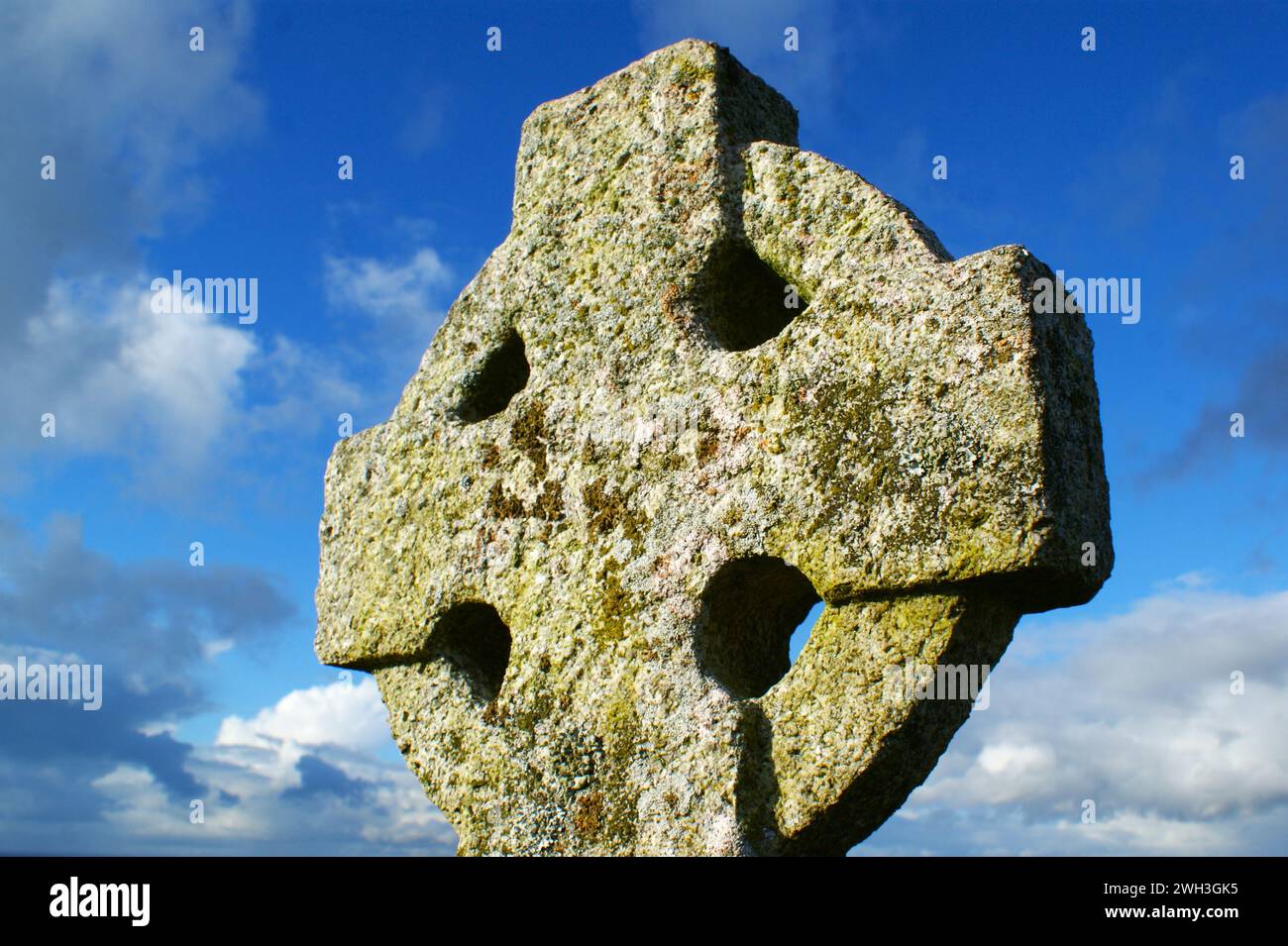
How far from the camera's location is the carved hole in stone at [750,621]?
5133 mm

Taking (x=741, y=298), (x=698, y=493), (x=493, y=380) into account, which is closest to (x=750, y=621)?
(x=698, y=493)

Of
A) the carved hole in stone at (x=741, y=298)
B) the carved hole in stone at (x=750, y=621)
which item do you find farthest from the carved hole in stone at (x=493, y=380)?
the carved hole in stone at (x=750, y=621)

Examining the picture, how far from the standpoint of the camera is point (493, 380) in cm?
661

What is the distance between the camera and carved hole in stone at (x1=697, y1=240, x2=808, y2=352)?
571cm

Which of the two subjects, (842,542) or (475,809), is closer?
(842,542)

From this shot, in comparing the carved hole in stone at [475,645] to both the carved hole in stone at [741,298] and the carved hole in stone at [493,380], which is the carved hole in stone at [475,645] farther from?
the carved hole in stone at [741,298]

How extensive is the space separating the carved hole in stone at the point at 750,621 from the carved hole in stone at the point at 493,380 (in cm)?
196

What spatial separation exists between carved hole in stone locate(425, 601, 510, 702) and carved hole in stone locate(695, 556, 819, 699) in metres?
1.33

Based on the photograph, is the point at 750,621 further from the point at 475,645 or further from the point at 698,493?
the point at 475,645

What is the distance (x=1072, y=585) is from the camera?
451 centimetres
